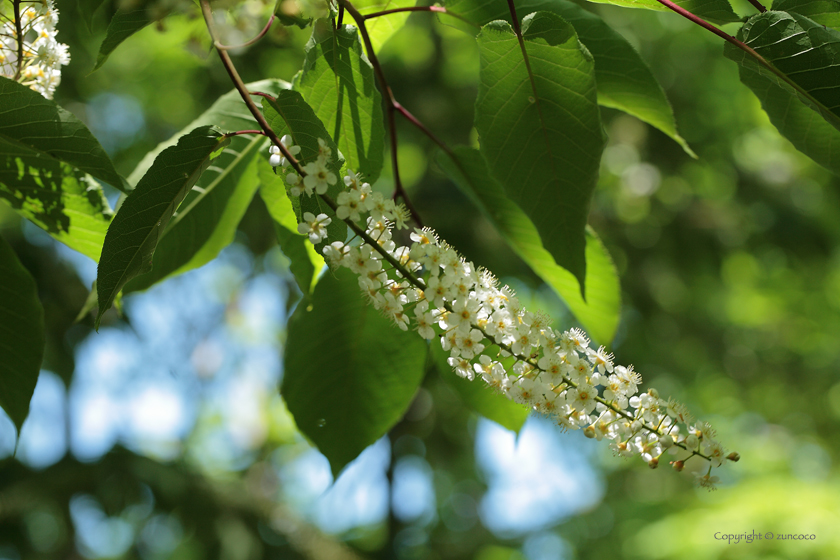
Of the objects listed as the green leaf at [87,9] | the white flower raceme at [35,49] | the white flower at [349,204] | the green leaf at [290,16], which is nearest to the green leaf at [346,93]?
the green leaf at [290,16]

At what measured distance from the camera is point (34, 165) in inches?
37.5

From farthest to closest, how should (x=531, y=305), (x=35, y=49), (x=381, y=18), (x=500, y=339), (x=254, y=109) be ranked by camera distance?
(x=531, y=305), (x=381, y=18), (x=35, y=49), (x=500, y=339), (x=254, y=109)

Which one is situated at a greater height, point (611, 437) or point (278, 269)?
point (611, 437)

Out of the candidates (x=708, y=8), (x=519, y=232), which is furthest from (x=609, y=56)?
(x=519, y=232)

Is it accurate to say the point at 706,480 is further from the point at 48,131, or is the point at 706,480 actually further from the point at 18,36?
the point at 18,36

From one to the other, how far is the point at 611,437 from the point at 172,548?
6.62 m

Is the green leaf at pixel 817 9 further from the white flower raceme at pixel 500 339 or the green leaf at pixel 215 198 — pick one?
the green leaf at pixel 215 198

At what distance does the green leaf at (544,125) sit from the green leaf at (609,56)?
0.66 feet

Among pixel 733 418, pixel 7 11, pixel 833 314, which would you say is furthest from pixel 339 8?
pixel 733 418

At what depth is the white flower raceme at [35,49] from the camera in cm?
94

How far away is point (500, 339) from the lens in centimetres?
89

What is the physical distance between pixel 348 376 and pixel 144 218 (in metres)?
0.63

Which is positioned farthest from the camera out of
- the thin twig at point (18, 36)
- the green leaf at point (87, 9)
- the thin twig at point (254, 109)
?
the green leaf at point (87, 9)

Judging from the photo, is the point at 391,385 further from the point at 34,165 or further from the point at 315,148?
the point at 34,165
